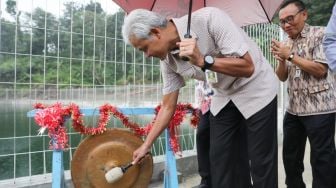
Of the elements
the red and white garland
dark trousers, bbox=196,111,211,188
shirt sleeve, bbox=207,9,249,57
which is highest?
shirt sleeve, bbox=207,9,249,57

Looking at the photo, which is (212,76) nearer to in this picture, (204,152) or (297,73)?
(297,73)

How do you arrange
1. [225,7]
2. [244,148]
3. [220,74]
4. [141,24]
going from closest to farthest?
1. [141,24]
2. [220,74]
3. [244,148]
4. [225,7]

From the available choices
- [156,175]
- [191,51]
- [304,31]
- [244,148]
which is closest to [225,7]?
[304,31]

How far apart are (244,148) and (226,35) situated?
32.1 inches

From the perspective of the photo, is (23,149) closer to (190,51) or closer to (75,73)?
(75,73)

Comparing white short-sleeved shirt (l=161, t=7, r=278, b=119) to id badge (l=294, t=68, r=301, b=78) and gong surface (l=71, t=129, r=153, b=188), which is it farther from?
id badge (l=294, t=68, r=301, b=78)

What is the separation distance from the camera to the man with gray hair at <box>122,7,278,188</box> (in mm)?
1945

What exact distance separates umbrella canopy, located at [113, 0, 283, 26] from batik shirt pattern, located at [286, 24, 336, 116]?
0.36 meters

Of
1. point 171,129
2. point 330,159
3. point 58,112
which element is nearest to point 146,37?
point 58,112

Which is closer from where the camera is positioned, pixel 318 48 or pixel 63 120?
pixel 63 120

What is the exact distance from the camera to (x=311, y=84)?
289 centimetres

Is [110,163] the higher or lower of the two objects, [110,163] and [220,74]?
the lower

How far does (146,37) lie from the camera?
1.93 meters

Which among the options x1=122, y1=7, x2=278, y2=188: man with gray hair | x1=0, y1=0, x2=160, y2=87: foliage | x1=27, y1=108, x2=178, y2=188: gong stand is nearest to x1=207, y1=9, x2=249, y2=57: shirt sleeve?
x1=122, y1=7, x2=278, y2=188: man with gray hair
